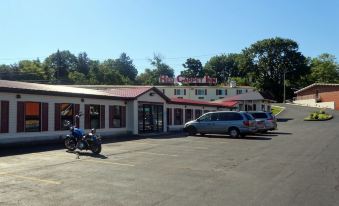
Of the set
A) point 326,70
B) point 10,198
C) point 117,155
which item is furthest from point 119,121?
point 326,70

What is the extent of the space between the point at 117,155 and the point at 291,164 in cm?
648

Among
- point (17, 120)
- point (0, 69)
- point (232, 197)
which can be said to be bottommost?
point (232, 197)

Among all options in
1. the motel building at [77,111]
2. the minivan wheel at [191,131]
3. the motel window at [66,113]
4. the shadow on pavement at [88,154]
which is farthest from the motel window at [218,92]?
the shadow on pavement at [88,154]

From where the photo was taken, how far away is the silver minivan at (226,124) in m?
28.3

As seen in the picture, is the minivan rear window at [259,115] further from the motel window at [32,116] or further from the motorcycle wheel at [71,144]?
the motorcycle wheel at [71,144]

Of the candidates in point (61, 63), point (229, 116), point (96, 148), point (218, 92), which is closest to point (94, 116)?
point (229, 116)

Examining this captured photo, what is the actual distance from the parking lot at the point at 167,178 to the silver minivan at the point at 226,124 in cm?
1051

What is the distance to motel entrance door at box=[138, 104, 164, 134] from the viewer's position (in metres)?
31.2

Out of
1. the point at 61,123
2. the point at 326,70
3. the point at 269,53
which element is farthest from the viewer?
the point at 326,70

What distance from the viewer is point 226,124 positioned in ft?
94.3

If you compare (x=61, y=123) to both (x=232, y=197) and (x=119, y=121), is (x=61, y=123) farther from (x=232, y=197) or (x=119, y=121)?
(x=232, y=197)

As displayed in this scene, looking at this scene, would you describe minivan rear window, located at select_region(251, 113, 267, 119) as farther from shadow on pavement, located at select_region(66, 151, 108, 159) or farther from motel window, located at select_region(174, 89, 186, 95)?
motel window, located at select_region(174, 89, 186, 95)

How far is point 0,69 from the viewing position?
10938 cm

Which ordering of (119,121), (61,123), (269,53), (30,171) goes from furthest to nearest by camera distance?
(269,53)
(119,121)
(61,123)
(30,171)
